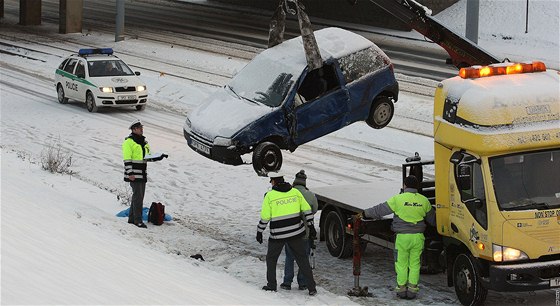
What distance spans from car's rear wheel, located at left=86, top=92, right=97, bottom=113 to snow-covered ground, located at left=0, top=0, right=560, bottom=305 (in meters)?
0.28

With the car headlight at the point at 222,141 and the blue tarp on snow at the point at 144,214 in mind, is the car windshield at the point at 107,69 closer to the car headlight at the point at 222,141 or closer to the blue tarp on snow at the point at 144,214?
the car headlight at the point at 222,141

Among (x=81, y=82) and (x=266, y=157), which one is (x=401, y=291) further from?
(x=81, y=82)

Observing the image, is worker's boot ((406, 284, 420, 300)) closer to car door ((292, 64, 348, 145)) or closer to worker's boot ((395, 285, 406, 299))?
worker's boot ((395, 285, 406, 299))

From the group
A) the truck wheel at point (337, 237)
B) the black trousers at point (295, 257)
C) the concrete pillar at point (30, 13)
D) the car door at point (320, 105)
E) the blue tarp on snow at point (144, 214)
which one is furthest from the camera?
the concrete pillar at point (30, 13)

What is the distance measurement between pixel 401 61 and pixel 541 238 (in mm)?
24971

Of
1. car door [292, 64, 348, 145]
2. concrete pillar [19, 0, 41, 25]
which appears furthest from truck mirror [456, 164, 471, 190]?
concrete pillar [19, 0, 41, 25]

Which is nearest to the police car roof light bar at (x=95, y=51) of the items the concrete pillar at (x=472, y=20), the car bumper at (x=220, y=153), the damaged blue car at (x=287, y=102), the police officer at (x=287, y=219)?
the damaged blue car at (x=287, y=102)

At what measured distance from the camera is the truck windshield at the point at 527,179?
1399 centimetres

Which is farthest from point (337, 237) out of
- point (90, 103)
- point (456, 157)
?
point (90, 103)

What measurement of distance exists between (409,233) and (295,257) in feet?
5.18

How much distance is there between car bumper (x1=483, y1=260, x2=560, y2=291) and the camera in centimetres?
1380

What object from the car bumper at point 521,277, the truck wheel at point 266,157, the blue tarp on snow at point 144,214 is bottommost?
the blue tarp on snow at point 144,214

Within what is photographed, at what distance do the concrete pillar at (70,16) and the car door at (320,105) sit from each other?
3076 cm

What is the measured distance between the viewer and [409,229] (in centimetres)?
1498
